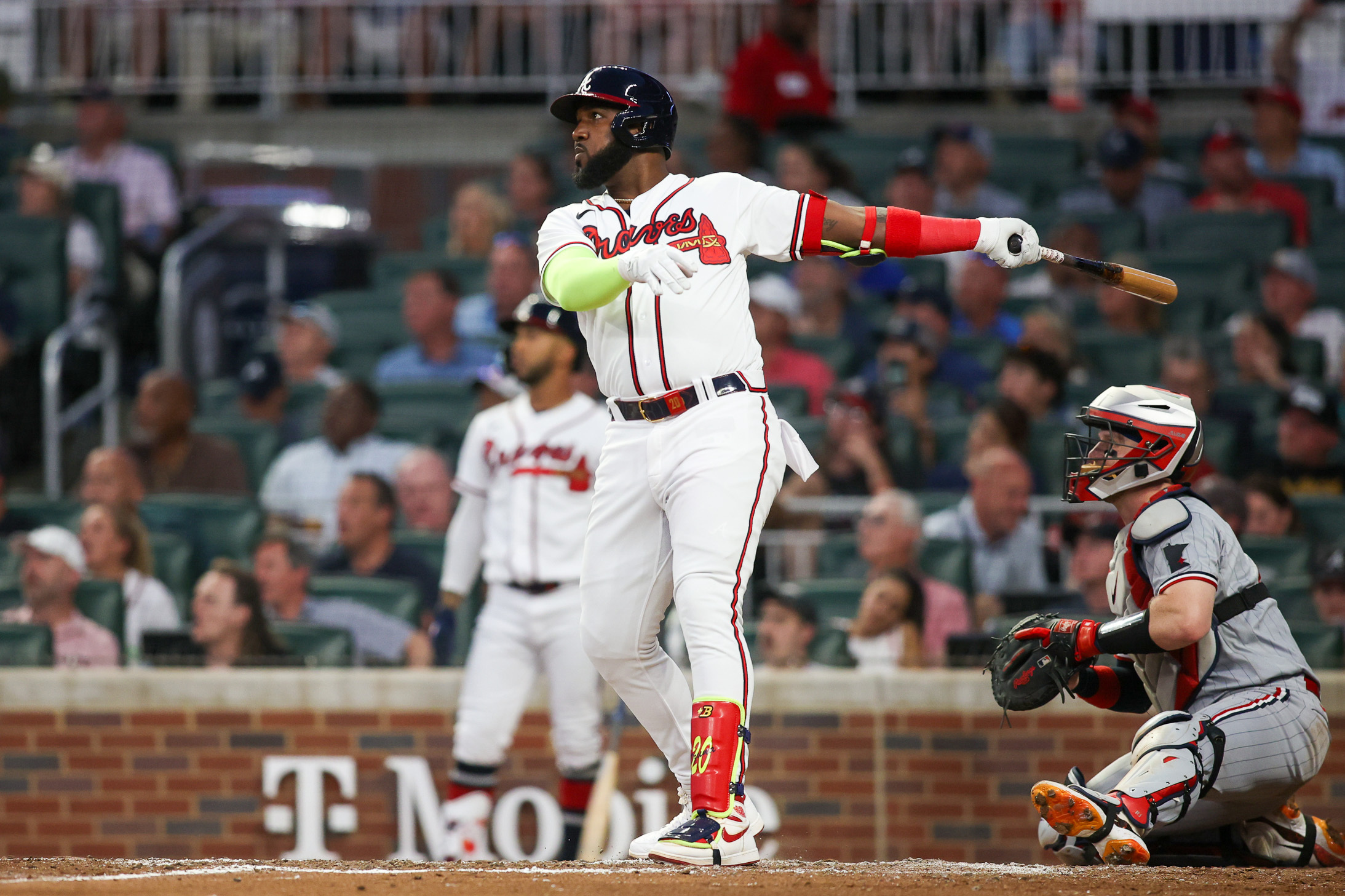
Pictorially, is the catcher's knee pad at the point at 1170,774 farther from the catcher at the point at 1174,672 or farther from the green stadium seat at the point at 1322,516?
the green stadium seat at the point at 1322,516

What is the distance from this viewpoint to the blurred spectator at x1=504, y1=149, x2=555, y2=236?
29.2 ft

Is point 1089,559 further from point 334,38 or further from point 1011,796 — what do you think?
point 334,38

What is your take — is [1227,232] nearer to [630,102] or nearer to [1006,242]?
[1006,242]

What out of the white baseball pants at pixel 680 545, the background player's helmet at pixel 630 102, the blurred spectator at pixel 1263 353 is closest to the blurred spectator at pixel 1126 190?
the blurred spectator at pixel 1263 353

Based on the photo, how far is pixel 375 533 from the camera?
262 inches

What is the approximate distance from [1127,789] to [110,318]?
626 cm

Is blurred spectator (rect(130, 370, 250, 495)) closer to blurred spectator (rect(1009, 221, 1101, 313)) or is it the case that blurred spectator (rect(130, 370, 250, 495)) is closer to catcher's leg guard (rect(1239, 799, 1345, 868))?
blurred spectator (rect(1009, 221, 1101, 313))

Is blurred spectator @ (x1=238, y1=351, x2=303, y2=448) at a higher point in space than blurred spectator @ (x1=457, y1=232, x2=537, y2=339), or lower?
lower

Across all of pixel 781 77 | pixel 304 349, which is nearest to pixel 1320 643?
pixel 304 349

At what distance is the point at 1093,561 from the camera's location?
245 inches

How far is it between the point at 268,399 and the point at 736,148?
2806 millimetres

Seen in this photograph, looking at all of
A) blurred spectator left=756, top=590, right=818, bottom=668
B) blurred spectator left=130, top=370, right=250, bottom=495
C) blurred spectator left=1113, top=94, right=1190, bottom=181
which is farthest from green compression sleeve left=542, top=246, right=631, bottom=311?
blurred spectator left=1113, top=94, right=1190, bottom=181

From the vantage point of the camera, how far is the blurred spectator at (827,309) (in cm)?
825

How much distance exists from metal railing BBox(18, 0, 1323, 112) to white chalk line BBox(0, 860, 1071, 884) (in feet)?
23.4
